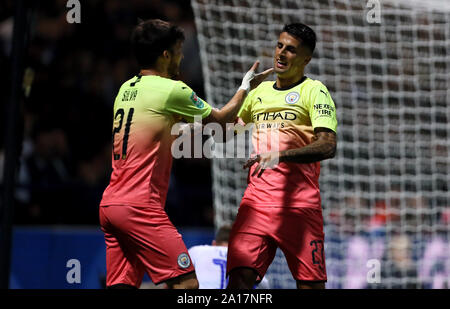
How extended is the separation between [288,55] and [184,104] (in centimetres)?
79

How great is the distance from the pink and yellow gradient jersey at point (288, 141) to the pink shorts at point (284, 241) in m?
0.07

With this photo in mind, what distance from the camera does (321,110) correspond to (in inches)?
169

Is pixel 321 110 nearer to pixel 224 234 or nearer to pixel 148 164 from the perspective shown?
pixel 148 164

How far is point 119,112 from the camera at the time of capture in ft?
13.8

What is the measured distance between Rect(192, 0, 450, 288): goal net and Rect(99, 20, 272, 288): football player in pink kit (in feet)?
10.5

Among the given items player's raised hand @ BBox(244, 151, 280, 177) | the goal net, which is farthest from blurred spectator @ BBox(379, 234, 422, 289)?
player's raised hand @ BBox(244, 151, 280, 177)

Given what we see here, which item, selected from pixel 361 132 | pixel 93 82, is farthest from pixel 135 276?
pixel 93 82

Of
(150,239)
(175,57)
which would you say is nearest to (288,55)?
(175,57)

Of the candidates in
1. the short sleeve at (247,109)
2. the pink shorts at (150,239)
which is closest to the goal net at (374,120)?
the short sleeve at (247,109)

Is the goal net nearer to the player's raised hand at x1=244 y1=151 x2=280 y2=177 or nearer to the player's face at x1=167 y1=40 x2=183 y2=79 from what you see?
the player's face at x1=167 y1=40 x2=183 y2=79

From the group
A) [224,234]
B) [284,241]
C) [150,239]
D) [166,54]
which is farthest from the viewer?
[224,234]

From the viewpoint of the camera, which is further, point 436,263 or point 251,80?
point 436,263

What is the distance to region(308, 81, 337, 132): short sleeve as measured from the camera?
426 centimetres

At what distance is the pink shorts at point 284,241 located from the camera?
4355mm
